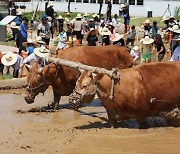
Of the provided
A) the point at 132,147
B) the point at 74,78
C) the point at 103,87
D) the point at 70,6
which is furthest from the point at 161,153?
the point at 70,6

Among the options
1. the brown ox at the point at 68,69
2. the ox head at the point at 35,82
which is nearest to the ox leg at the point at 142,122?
the brown ox at the point at 68,69

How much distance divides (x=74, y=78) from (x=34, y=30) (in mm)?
22003

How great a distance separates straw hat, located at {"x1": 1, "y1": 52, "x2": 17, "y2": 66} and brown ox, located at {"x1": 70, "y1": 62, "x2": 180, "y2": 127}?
6.06 m

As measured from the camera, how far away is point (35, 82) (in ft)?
38.1

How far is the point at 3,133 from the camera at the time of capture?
955 centimetres

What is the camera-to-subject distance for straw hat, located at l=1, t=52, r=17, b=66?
50.6 feet

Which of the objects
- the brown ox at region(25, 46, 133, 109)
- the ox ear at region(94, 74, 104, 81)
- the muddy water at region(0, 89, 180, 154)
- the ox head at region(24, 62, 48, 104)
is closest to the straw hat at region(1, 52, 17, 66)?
the muddy water at region(0, 89, 180, 154)

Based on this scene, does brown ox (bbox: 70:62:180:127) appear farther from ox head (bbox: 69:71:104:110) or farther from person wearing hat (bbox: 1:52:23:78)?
person wearing hat (bbox: 1:52:23:78)

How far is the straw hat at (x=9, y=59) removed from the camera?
1543 centimetres

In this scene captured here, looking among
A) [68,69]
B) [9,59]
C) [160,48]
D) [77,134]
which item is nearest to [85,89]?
[77,134]

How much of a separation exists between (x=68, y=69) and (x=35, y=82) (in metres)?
0.79

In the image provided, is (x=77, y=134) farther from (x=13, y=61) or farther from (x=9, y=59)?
(x=9, y=59)

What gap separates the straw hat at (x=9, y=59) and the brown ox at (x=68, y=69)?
3.66 meters

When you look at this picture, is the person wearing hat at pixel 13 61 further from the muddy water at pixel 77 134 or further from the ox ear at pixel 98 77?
the ox ear at pixel 98 77
